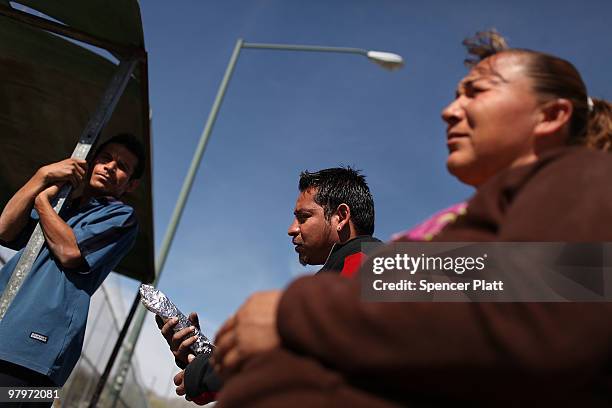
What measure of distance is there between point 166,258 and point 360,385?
648 cm

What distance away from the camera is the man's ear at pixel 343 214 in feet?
8.70

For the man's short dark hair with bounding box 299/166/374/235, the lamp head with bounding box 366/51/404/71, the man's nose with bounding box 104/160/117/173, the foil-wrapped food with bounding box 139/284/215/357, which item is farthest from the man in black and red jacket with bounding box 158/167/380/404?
the lamp head with bounding box 366/51/404/71

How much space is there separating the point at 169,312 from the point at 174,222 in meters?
5.59

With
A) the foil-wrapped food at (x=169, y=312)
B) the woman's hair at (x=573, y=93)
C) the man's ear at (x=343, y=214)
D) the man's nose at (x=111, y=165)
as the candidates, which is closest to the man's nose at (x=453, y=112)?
the woman's hair at (x=573, y=93)

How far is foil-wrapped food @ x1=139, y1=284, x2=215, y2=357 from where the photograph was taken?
1837 millimetres

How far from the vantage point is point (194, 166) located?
758cm

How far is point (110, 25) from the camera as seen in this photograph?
9.46 ft

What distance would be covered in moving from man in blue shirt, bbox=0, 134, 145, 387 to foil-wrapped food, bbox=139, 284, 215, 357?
0.75m

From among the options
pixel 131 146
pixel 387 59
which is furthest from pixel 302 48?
pixel 131 146

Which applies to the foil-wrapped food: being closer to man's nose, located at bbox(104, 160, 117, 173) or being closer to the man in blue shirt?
the man in blue shirt

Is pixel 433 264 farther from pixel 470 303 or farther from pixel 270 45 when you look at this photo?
pixel 270 45

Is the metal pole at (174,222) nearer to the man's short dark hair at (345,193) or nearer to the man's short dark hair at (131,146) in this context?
the man's short dark hair at (131,146)

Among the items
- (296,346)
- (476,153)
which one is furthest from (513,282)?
(476,153)

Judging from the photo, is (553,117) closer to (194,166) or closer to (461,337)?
(461,337)
